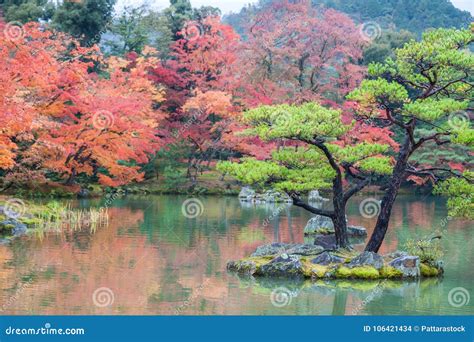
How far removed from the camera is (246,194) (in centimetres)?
3073

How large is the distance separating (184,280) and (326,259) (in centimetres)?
257

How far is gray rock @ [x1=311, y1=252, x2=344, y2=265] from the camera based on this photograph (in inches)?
485

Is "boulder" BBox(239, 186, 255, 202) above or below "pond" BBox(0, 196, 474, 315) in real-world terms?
above

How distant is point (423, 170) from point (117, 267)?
18.8 feet

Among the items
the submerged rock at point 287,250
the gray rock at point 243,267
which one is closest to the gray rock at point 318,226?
the submerged rock at point 287,250

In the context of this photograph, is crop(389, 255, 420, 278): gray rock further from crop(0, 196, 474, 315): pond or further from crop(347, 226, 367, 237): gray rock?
crop(347, 226, 367, 237): gray rock

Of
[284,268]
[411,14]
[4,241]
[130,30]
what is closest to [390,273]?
[284,268]

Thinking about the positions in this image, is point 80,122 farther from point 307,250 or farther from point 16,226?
point 307,250

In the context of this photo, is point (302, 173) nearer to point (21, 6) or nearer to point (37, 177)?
point (37, 177)

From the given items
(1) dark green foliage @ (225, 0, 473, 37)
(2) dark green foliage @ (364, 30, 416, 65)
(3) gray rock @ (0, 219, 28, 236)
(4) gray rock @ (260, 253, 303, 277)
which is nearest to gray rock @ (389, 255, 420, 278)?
(4) gray rock @ (260, 253, 303, 277)

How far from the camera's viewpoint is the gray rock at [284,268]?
12008mm

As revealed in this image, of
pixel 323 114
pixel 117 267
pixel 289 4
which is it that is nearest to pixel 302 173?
pixel 323 114

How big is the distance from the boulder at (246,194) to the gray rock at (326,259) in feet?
57.6

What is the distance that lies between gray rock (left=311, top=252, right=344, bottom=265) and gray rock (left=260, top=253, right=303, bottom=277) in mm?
419
